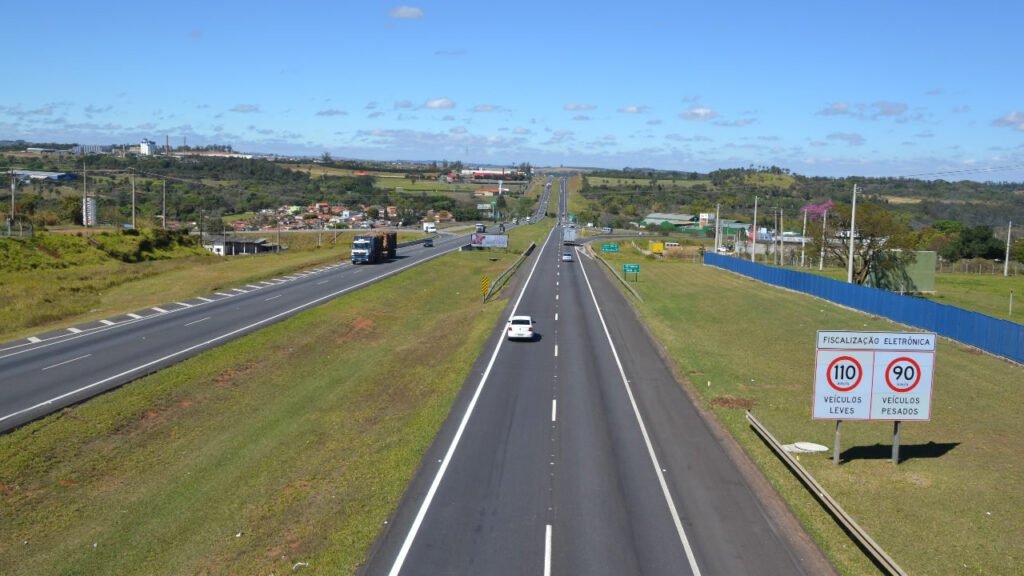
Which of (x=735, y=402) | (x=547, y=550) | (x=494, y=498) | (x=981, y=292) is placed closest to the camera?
(x=547, y=550)

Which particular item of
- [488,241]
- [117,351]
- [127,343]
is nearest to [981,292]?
[488,241]

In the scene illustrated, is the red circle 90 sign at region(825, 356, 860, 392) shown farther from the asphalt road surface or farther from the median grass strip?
the median grass strip

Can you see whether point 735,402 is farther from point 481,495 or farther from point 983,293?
point 983,293

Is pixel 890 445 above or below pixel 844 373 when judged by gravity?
below

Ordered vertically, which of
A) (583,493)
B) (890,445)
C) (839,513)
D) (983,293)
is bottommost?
(583,493)

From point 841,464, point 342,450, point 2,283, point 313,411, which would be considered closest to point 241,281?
point 2,283

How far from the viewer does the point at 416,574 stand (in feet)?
52.9

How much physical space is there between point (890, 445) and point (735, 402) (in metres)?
6.13

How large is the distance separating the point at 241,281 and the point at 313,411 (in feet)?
134

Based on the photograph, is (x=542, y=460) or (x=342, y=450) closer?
(x=542, y=460)

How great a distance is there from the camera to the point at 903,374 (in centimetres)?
2330

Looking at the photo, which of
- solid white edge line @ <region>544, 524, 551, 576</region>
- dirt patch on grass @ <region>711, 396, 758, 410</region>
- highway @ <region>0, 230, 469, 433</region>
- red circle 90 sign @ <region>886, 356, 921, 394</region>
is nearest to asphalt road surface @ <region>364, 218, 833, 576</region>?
solid white edge line @ <region>544, 524, 551, 576</region>

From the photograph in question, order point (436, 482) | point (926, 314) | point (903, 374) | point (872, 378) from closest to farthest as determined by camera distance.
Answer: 1. point (436, 482)
2. point (903, 374)
3. point (872, 378)
4. point (926, 314)

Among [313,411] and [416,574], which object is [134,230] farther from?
[416,574]
